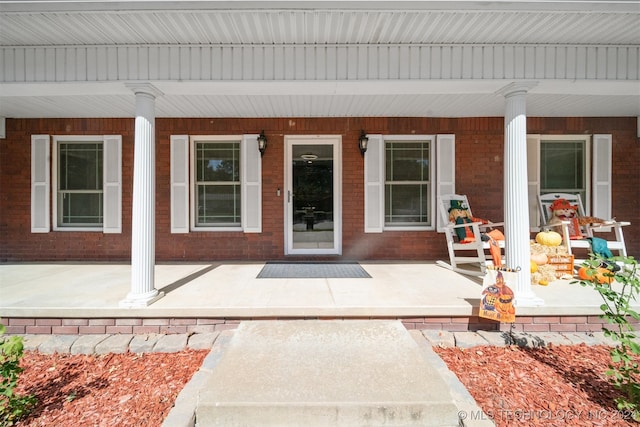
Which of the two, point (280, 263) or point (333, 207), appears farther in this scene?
point (333, 207)

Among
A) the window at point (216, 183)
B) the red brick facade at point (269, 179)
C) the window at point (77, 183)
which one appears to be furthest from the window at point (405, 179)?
the window at point (77, 183)

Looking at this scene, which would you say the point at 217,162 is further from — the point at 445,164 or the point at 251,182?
the point at 445,164

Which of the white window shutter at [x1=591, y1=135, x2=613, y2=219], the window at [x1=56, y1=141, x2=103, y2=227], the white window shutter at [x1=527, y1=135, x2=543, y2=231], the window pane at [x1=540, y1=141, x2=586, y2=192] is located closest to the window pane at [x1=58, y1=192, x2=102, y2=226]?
the window at [x1=56, y1=141, x2=103, y2=227]

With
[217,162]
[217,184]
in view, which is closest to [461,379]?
[217,184]

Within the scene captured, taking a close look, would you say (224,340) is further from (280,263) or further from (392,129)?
(392,129)

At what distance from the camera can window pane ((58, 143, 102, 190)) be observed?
5.22m

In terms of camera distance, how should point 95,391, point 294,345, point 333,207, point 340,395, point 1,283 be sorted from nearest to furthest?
point 340,395, point 95,391, point 294,345, point 1,283, point 333,207

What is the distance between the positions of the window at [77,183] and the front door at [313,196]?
108 inches

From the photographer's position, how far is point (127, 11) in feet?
Result: 8.37

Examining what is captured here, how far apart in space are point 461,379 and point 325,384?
3.42ft

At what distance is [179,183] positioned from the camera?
505 cm

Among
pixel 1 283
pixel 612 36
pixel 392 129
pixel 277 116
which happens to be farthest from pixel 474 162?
pixel 1 283

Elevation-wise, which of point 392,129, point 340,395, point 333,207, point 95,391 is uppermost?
point 392,129

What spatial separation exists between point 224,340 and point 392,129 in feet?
13.0
